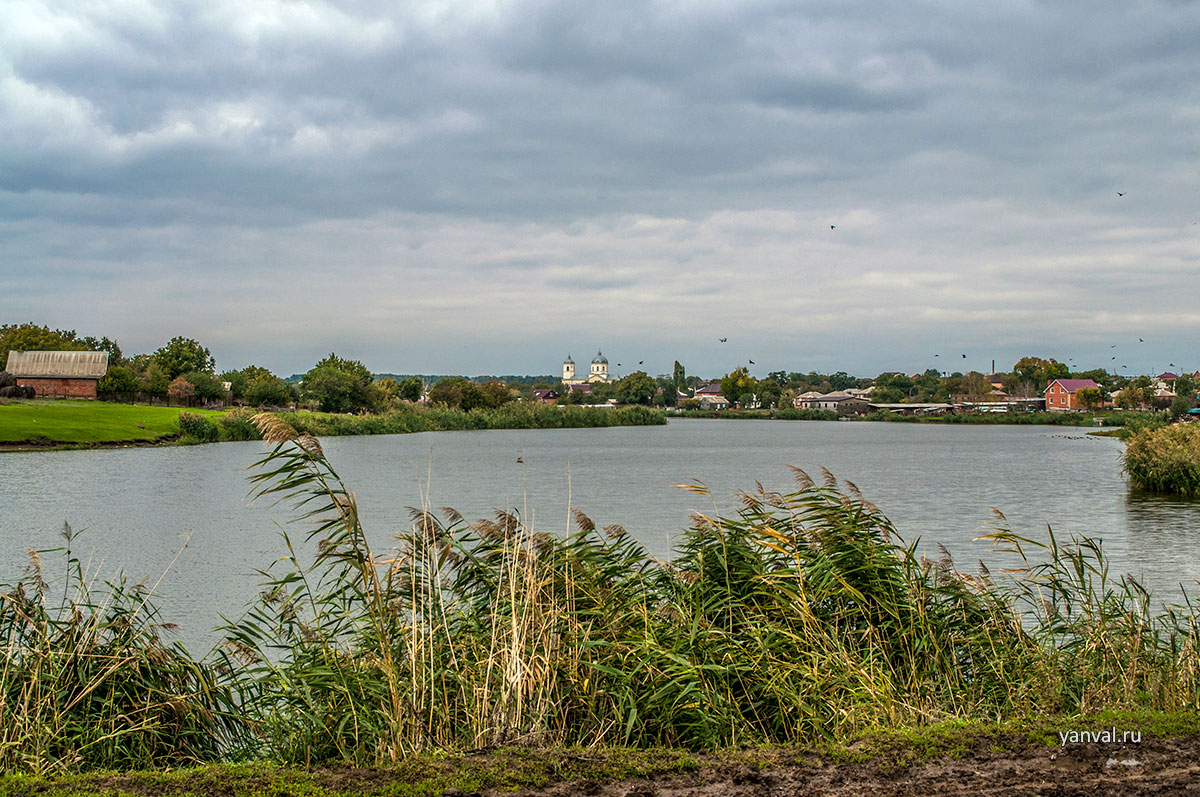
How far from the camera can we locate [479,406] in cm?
10925

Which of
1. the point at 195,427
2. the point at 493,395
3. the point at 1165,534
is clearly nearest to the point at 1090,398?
the point at 493,395

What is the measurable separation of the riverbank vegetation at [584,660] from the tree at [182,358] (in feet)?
351

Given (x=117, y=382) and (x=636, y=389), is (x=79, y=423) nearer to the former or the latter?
(x=117, y=382)

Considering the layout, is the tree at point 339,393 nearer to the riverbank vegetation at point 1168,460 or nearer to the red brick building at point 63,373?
the red brick building at point 63,373

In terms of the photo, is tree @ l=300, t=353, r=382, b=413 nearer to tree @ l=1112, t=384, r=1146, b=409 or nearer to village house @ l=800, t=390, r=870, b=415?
village house @ l=800, t=390, r=870, b=415

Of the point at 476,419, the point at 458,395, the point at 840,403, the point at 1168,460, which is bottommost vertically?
the point at 476,419

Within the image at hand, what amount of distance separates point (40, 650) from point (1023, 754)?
260 inches

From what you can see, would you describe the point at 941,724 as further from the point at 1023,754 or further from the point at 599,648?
the point at 599,648

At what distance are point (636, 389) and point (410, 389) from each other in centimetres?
6479

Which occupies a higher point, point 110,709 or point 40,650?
point 40,650

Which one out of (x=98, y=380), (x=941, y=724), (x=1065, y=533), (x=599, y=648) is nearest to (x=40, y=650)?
(x=599, y=648)

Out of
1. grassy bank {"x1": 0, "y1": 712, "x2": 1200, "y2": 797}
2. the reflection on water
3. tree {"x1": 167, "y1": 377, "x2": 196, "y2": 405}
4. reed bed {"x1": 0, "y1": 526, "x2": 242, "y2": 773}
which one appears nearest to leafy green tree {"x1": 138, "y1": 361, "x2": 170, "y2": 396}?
tree {"x1": 167, "y1": 377, "x2": 196, "y2": 405}

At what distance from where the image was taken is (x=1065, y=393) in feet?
498

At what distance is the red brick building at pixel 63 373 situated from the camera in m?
81.8
